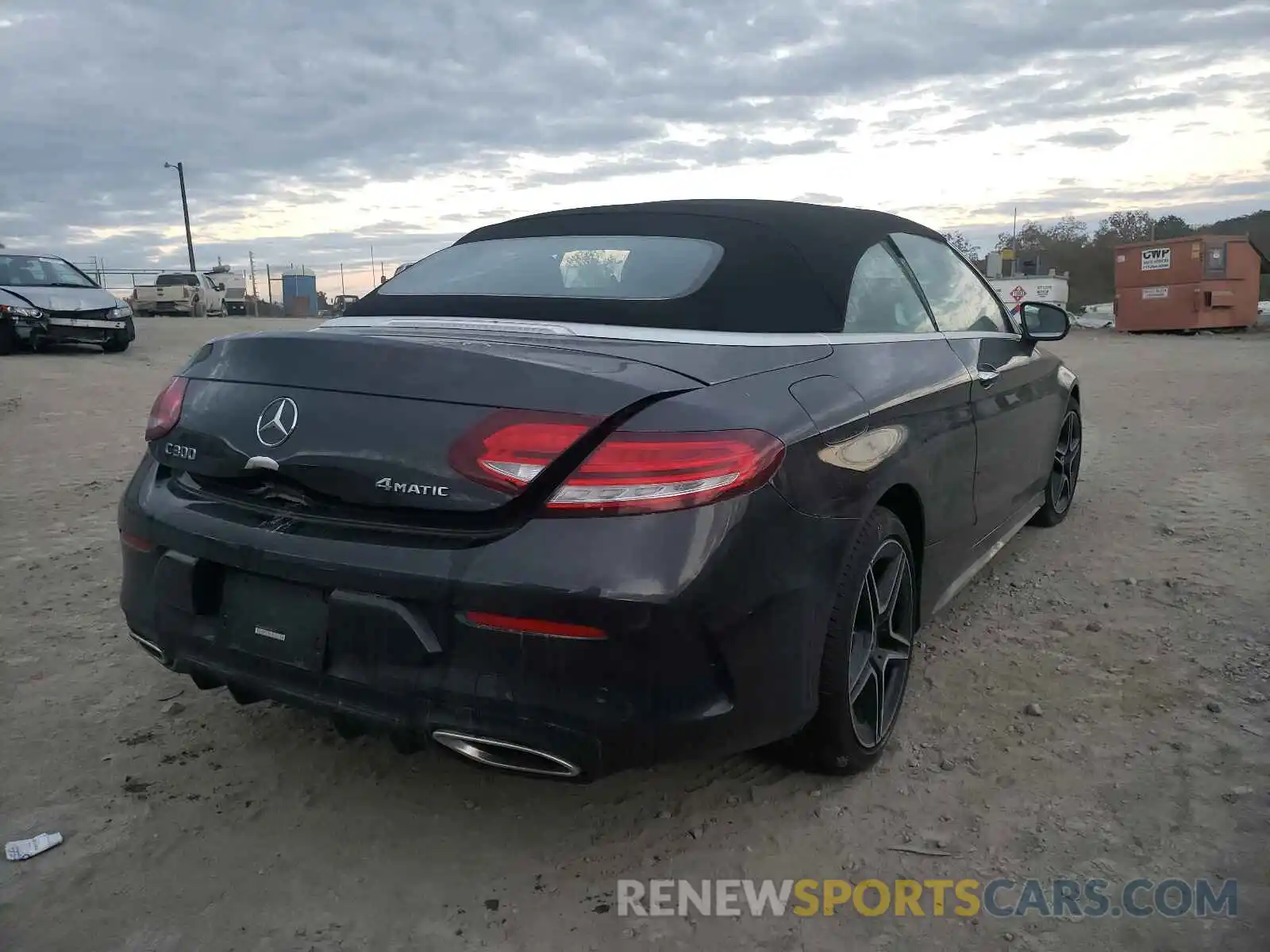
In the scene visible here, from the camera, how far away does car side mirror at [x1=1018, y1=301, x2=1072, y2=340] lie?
13.9 feet

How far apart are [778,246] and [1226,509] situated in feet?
12.3

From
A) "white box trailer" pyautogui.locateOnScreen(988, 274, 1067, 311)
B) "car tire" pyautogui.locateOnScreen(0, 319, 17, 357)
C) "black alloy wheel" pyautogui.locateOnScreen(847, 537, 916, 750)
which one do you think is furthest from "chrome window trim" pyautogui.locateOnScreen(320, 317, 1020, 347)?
"white box trailer" pyautogui.locateOnScreen(988, 274, 1067, 311)

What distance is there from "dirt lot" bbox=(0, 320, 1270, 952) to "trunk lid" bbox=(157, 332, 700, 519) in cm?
69

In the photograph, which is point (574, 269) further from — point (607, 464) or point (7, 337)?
point (7, 337)

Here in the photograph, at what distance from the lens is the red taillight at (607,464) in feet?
6.33

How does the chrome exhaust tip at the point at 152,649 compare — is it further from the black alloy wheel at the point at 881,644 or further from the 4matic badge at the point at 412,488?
the black alloy wheel at the point at 881,644

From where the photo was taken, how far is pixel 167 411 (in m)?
2.51

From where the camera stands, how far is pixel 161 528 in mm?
2379

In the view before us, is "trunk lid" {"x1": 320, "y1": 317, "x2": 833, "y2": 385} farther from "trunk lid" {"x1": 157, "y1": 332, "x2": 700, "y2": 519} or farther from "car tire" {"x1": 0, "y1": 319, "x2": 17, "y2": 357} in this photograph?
"car tire" {"x1": 0, "y1": 319, "x2": 17, "y2": 357}

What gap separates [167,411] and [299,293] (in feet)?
152

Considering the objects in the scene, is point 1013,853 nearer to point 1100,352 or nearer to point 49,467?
point 49,467

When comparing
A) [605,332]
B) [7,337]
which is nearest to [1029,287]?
[7,337]

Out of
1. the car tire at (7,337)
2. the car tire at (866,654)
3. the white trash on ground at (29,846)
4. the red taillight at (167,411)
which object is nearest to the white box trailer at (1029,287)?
the car tire at (7,337)

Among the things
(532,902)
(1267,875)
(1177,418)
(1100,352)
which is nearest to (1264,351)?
(1100,352)
